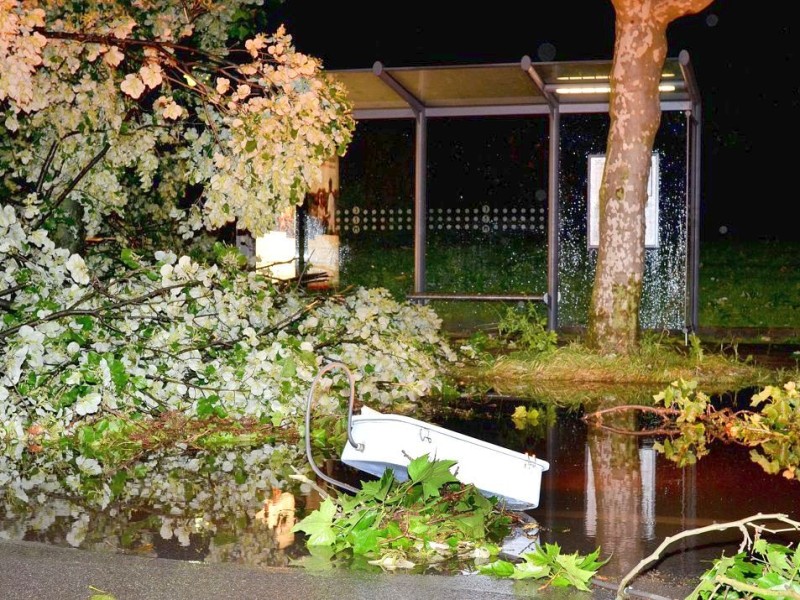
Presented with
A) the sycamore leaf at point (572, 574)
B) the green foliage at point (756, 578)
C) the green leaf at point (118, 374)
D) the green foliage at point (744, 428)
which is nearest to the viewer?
the green foliage at point (756, 578)

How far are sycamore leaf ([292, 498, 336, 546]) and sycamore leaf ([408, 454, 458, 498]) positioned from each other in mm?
421

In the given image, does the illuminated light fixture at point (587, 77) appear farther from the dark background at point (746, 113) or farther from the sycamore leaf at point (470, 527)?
the sycamore leaf at point (470, 527)

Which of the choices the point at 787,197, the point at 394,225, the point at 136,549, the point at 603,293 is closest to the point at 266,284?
the point at 603,293

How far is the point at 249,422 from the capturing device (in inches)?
337

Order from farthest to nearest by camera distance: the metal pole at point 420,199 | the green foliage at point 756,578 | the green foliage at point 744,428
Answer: the metal pole at point 420,199, the green foliage at point 744,428, the green foliage at point 756,578

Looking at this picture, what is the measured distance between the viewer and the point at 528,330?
43.8ft

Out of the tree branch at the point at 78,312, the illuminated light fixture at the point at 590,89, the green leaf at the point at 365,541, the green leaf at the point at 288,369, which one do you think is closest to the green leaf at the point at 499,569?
the green leaf at the point at 365,541

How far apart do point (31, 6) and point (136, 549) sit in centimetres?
550

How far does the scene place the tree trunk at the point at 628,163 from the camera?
11703mm

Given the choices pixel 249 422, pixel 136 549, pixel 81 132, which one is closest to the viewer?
pixel 136 549

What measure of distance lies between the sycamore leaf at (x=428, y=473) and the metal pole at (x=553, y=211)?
1016cm

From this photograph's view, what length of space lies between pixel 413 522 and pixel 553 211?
10726 millimetres

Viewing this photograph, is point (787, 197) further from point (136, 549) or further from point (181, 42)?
point (136, 549)

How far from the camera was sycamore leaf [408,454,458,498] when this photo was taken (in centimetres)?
523
